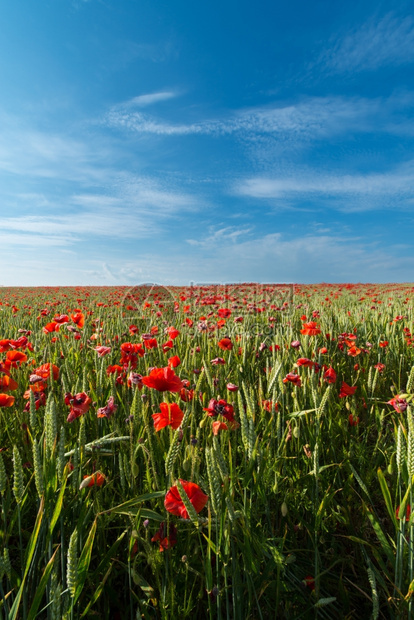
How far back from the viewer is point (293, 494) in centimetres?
154

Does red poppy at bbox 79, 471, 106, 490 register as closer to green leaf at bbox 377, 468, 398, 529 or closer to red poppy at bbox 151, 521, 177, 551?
red poppy at bbox 151, 521, 177, 551

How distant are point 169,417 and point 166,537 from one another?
0.35 m

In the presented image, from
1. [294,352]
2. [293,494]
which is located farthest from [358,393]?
[293,494]

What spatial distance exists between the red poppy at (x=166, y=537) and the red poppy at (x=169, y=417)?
0.29 m

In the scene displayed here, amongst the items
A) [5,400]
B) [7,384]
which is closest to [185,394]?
[5,400]

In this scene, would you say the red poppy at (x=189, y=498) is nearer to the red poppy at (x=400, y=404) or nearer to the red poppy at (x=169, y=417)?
the red poppy at (x=169, y=417)

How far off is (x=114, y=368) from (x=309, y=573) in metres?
1.35

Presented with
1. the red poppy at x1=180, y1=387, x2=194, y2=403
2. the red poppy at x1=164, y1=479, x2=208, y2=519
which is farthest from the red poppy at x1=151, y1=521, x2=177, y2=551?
the red poppy at x1=180, y1=387, x2=194, y2=403

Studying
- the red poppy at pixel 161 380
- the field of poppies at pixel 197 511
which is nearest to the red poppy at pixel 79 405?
the field of poppies at pixel 197 511

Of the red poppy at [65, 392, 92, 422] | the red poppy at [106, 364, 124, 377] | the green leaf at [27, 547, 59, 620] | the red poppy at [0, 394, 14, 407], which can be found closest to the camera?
the green leaf at [27, 547, 59, 620]

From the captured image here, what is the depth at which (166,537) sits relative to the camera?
1.01m

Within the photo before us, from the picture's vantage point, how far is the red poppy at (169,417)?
1.21 metres

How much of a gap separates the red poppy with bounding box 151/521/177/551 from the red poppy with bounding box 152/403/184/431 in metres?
0.29

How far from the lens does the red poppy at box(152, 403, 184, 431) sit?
1.21m
